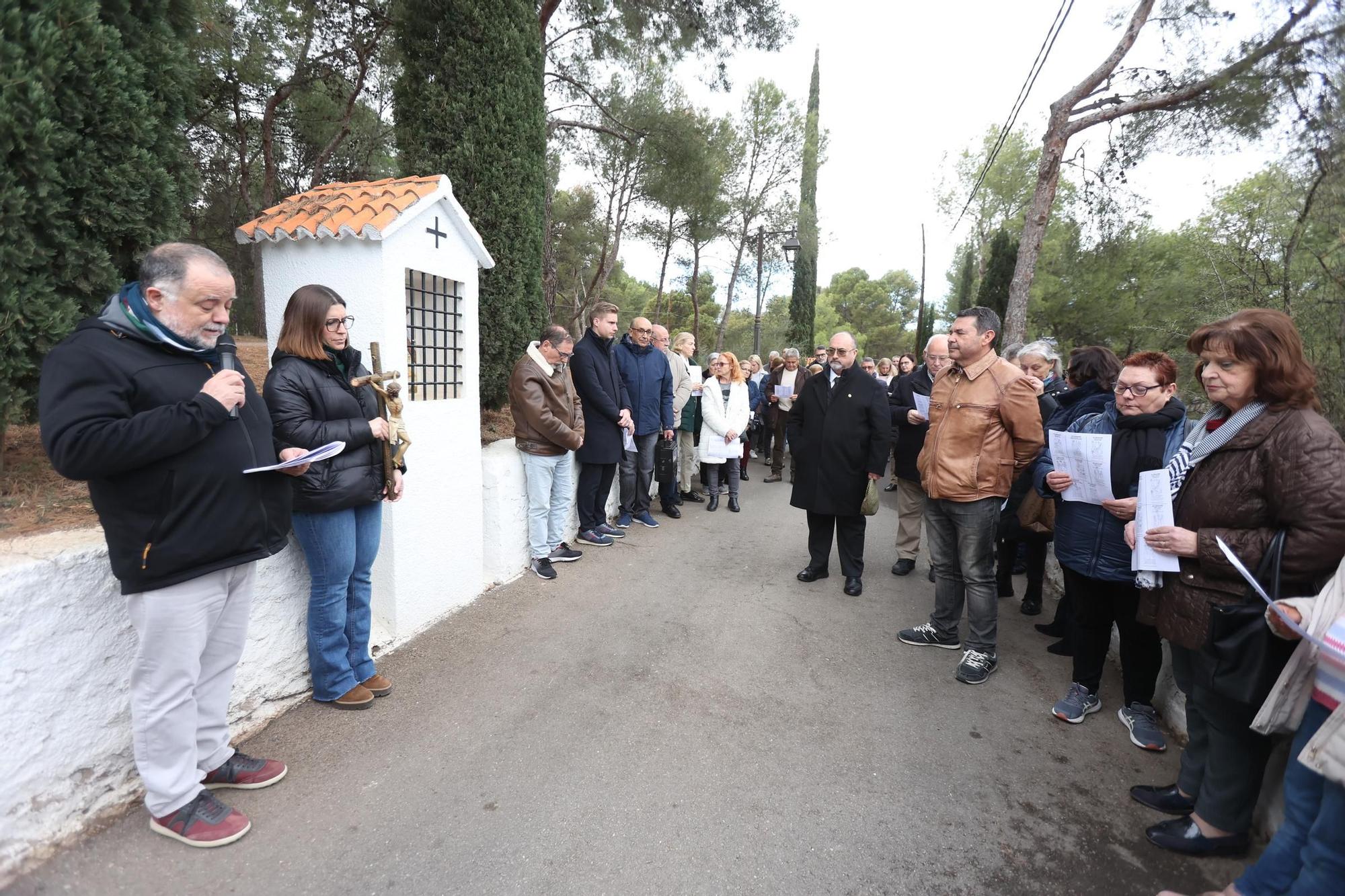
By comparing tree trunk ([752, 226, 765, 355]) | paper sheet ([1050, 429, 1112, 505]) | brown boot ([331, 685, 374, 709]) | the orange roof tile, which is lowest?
brown boot ([331, 685, 374, 709])

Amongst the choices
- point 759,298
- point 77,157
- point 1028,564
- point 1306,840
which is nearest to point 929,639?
point 1028,564

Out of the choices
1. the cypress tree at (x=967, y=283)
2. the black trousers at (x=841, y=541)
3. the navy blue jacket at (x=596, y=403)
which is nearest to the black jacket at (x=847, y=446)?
the black trousers at (x=841, y=541)

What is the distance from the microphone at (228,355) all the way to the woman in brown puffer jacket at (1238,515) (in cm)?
347

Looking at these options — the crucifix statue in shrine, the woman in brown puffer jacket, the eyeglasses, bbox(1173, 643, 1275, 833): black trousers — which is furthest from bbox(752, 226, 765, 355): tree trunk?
bbox(1173, 643, 1275, 833): black trousers

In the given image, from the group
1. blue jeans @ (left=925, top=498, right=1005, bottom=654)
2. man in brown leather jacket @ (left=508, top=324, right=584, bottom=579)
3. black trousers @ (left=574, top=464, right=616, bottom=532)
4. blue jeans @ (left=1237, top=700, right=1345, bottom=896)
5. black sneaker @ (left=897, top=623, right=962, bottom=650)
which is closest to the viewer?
blue jeans @ (left=1237, top=700, right=1345, bottom=896)

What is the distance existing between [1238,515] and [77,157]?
492cm

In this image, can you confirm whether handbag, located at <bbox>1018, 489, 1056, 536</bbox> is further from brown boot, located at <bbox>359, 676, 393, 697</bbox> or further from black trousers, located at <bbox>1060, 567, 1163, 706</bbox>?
brown boot, located at <bbox>359, 676, 393, 697</bbox>

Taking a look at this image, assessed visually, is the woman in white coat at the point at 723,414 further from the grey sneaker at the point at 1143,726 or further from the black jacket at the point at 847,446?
the grey sneaker at the point at 1143,726

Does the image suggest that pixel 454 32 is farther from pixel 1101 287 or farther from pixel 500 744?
pixel 1101 287

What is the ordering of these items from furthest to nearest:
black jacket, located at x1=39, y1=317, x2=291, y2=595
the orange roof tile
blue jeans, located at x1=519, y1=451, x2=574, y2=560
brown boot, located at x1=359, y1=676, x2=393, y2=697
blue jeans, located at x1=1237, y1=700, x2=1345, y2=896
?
blue jeans, located at x1=519, y1=451, x2=574, y2=560 < the orange roof tile < brown boot, located at x1=359, y1=676, x2=393, y2=697 < black jacket, located at x1=39, y1=317, x2=291, y2=595 < blue jeans, located at x1=1237, y1=700, x2=1345, y2=896

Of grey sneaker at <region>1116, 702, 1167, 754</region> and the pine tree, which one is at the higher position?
the pine tree

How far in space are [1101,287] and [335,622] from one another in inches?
1277

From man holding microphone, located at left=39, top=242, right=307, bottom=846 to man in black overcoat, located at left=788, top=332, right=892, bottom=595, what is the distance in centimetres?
393

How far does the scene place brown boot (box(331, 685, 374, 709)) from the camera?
3109 mm
